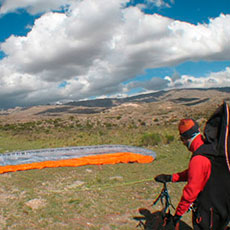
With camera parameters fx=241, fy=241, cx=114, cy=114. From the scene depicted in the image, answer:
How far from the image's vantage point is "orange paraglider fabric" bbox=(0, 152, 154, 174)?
1173cm

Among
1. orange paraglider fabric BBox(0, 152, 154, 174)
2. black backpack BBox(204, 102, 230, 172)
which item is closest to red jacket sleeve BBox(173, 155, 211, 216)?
black backpack BBox(204, 102, 230, 172)

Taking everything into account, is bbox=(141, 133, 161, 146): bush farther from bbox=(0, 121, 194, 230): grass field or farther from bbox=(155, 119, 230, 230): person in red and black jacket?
bbox=(155, 119, 230, 230): person in red and black jacket

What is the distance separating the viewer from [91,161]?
42.2 feet

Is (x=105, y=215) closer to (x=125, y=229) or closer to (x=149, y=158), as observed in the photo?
(x=125, y=229)

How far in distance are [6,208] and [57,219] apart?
1735 mm

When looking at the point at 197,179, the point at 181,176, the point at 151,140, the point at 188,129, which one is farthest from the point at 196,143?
the point at 151,140

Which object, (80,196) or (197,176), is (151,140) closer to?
(80,196)

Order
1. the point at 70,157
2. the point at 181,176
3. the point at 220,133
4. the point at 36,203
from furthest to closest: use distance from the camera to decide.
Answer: the point at 70,157
the point at 36,203
the point at 181,176
the point at 220,133

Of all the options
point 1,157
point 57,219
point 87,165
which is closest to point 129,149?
point 87,165

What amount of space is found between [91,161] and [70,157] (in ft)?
3.73

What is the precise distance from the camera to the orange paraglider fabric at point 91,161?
462 inches

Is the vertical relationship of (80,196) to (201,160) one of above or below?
below

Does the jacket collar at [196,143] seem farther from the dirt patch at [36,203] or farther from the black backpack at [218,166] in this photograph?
the dirt patch at [36,203]

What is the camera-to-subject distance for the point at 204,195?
10.7 ft
